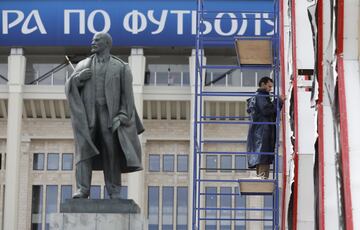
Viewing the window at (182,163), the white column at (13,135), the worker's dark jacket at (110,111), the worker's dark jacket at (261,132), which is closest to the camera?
the worker's dark jacket at (110,111)

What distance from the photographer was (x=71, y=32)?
34375mm

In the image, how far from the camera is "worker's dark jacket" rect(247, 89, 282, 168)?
53.9 ft

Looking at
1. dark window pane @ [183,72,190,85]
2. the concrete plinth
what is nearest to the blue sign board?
dark window pane @ [183,72,190,85]

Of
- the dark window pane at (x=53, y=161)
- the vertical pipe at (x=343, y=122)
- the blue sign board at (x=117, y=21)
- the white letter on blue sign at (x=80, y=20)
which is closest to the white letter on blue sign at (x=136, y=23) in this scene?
the blue sign board at (x=117, y=21)

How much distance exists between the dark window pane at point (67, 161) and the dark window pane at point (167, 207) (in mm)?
3402

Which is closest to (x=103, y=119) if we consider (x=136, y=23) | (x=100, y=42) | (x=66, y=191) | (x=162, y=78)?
(x=100, y=42)

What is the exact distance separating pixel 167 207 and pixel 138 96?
3.93 m

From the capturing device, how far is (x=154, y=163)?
A: 3622 cm

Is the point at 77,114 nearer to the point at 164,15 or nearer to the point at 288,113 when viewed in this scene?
the point at 288,113

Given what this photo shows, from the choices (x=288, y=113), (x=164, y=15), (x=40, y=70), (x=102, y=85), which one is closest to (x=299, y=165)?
(x=288, y=113)

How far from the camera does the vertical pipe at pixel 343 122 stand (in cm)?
853

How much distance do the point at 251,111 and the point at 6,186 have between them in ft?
63.5

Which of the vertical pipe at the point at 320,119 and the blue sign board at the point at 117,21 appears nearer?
the vertical pipe at the point at 320,119

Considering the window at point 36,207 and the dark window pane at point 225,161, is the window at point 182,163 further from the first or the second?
the window at point 36,207
